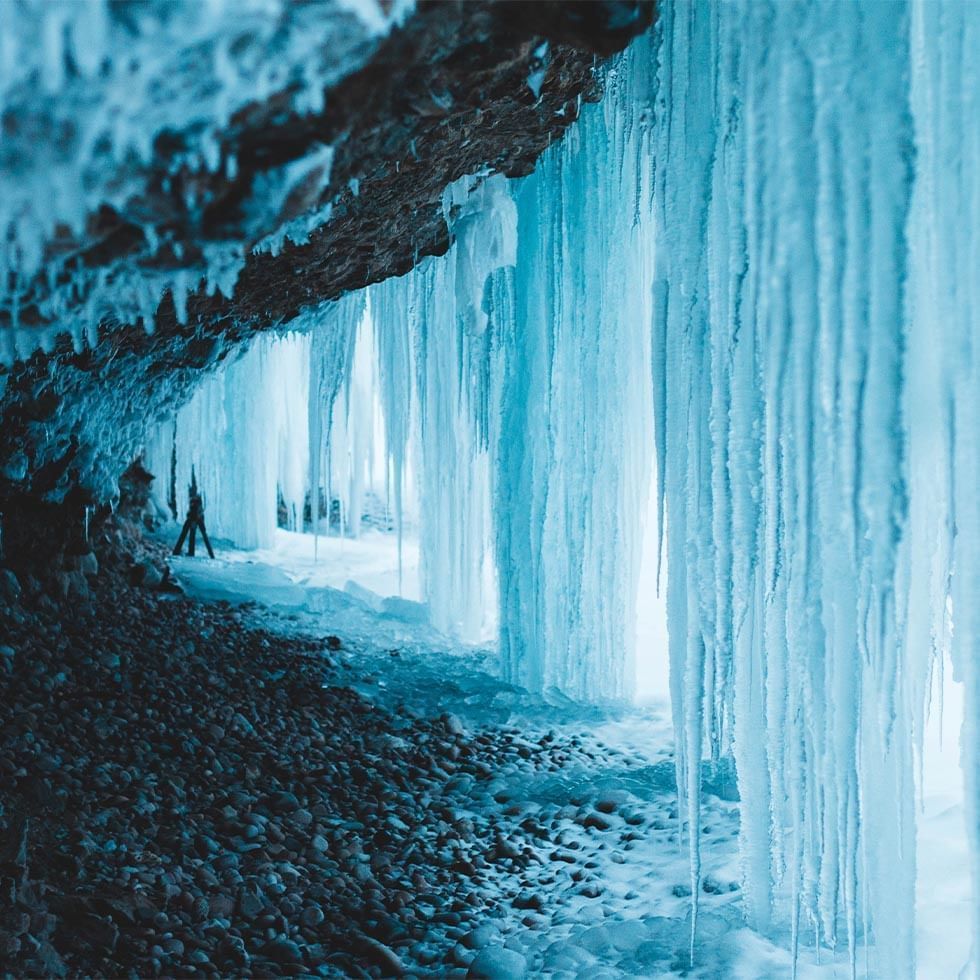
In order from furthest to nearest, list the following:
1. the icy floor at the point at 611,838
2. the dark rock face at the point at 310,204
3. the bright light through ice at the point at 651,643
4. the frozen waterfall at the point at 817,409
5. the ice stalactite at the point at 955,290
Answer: the bright light through ice at the point at 651,643 < the icy floor at the point at 611,838 < the frozen waterfall at the point at 817,409 < the ice stalactite at the point at 955,290 < the dark rock face at the point at 310,204

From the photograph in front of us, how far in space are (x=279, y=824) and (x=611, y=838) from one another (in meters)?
1.72

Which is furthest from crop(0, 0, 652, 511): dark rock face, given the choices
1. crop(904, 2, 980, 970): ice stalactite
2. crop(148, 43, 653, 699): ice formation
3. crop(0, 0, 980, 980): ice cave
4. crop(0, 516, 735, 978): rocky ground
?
crop(0, 516, 735, 978): rocky ground

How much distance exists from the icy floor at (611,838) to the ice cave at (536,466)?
0.09 feet

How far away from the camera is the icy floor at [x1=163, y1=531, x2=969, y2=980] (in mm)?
3307

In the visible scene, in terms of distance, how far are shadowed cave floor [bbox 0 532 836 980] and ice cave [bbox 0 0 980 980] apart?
0.03 m

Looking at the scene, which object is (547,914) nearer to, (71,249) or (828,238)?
(828,238)

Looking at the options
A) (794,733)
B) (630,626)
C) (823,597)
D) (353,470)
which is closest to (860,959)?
(794,733)

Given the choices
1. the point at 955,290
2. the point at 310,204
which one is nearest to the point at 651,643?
the point at 955,290

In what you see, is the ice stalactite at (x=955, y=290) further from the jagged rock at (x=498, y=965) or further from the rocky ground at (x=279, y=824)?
the rocky ground at (x=279, y=824)

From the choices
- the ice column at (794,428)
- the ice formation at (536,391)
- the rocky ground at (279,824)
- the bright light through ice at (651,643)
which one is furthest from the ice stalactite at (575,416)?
the ice column at (794,428)

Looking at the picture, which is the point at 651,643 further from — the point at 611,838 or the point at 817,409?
the point at 817,409

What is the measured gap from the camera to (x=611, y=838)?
4430 mm

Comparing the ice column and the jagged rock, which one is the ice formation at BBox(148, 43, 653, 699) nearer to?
the ice column

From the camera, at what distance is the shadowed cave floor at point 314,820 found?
3195 millimetres
